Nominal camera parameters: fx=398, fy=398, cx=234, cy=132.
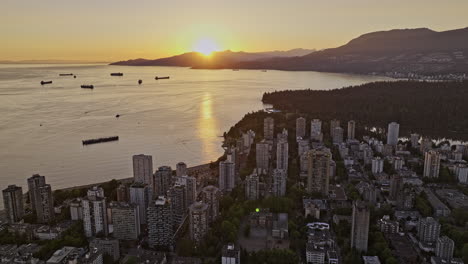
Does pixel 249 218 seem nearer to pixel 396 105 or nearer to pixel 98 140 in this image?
pixel 98 140

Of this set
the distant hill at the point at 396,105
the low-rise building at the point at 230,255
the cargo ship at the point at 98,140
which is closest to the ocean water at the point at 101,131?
the cargo ship at the point at 98,140

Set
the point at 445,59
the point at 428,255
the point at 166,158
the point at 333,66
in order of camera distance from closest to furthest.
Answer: the point at 428,255, the point at 166,158, the point at 445,59, the point at 333,66

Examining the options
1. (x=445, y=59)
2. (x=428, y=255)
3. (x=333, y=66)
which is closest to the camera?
(x=428, y=255)

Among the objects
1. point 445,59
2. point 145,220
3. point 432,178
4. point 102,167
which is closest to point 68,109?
point 102,167

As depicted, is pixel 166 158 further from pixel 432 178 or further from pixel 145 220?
pixel 432 178

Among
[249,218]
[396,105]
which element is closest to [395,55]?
[396,105]

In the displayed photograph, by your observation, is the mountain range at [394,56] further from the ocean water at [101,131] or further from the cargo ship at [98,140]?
the cargo ship at [98,140]
